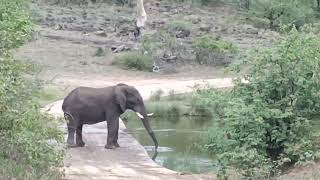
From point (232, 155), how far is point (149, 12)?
4409cm

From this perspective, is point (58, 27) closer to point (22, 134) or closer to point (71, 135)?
point (71, 135)

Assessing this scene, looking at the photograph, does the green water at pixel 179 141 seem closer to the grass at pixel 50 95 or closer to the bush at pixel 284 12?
the grass at pixel 50 95

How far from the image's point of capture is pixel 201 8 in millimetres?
59500

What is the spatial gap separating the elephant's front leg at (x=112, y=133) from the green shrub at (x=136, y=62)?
18.6 metres

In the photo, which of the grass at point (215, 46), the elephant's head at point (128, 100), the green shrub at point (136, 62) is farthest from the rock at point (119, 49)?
the elephant's head at point (128, 100)

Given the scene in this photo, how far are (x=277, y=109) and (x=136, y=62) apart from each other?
932 inches

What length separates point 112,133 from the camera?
18906 millimetres

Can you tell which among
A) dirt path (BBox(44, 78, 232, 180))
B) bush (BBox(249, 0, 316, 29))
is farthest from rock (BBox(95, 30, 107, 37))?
dirt path (BBox(44, 78, 232, 180))

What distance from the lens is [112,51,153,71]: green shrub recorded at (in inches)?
1494

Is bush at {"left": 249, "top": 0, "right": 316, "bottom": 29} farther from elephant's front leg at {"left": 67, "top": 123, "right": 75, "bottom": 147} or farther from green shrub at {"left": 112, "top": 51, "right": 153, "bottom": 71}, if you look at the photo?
elephant's front leg at {"left": 67, "top": 123, "right": 75, "bottom": 147}

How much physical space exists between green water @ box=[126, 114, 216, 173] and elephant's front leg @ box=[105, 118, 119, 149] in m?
1.03

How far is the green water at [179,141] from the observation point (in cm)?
1839

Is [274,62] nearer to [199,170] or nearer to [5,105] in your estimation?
[199,170]

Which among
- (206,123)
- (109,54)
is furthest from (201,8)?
(206,123)
